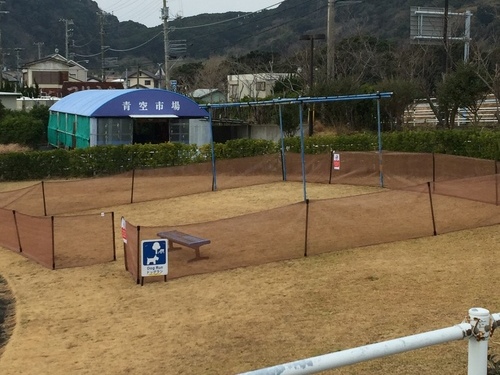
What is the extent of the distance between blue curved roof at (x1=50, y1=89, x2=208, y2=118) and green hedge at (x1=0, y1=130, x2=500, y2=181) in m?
3.78

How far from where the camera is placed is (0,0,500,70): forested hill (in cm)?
10081

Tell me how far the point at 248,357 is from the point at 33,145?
105ft

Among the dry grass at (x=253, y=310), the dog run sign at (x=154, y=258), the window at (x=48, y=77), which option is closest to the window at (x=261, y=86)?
the window at (x=48, y=77)

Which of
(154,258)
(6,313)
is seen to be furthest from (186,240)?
(6,313)

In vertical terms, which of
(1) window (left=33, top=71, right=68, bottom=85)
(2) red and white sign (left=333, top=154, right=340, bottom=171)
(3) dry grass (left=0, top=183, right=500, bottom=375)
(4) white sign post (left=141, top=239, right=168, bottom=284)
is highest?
(1) window (left=33, top=71, right=68, bottom=85)

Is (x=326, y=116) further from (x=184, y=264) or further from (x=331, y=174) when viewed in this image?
(x=184, y=264)

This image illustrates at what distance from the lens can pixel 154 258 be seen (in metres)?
10.5

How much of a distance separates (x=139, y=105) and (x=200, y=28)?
349 ft

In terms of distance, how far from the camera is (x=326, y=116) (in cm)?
3419

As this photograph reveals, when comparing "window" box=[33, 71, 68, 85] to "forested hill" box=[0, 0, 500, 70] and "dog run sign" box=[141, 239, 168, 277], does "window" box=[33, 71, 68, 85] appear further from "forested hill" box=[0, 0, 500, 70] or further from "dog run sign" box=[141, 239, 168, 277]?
"dog run sign" box=[141, 239, 168, 277]

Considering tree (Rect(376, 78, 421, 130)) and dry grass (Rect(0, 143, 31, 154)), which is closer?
tree (Rect(376, 78, 421, 130))

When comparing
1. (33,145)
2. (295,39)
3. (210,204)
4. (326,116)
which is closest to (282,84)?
(326,116)

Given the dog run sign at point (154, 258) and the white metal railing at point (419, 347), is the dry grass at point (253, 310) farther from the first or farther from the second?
the white metal railing at point (419, 347)

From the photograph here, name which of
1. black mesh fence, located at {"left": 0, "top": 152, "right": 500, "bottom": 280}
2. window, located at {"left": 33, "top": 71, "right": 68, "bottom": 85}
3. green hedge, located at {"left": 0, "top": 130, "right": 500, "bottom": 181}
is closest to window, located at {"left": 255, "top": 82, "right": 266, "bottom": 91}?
green hedge, located at {"left": 0, "top": 130, "right": 500, "bottom": 181}
